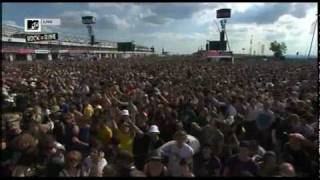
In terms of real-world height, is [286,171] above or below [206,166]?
above

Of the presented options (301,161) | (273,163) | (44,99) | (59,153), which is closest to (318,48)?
(301,161)

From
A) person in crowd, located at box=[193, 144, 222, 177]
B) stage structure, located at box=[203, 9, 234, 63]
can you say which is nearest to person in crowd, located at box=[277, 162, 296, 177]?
person in crowd, located at box=[193, 144, 222, 177]

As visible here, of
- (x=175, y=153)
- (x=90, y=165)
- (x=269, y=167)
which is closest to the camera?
(x=269, y=167)

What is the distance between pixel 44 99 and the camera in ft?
42.8

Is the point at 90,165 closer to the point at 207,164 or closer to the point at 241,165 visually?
the point at 207,164

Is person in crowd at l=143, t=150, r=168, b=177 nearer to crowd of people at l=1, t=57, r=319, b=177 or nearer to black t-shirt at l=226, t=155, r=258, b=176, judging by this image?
crowd of people at l=1, t=57, r=319, b=177

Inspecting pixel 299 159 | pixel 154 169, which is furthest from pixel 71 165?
pixel 299 159

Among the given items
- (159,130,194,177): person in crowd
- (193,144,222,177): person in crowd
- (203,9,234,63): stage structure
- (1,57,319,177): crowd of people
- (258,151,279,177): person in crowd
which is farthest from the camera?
(203,9,234,63): stage structure

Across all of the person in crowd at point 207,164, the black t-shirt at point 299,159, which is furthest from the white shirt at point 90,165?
the black t-shirt at point 299,159

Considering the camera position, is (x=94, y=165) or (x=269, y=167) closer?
(x=269, y=167)

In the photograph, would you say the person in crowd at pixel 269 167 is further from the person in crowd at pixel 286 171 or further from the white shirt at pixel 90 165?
the white shirt at pixel 90 165

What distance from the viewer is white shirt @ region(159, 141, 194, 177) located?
7041 mm

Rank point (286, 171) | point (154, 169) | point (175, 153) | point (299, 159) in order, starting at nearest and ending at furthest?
point (286, 171) → point (154, 169) → point (175, 153) → point (299, 159)

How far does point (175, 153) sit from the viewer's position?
7.33 meters
